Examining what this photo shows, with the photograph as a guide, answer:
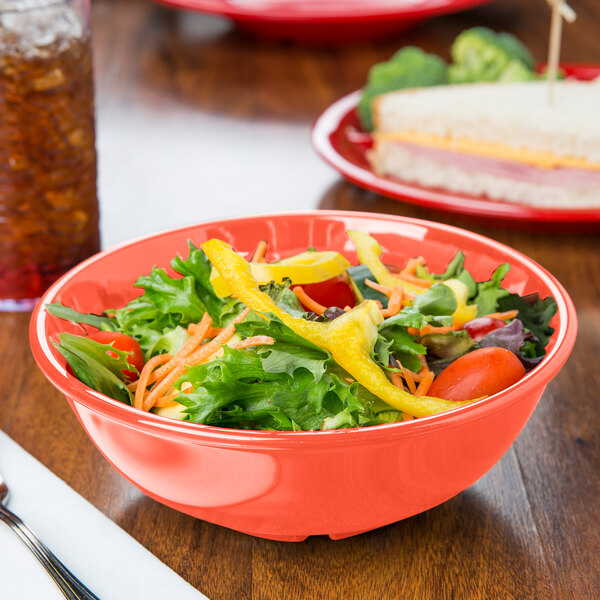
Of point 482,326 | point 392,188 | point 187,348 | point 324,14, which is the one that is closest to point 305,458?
point 187,348

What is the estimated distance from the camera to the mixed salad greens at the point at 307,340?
807mm

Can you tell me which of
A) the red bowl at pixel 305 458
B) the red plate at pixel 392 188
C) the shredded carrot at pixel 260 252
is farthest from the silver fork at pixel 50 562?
the red plate at pixel 392 188

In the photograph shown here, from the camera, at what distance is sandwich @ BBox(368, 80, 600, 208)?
1.76m

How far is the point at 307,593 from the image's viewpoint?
841 millimetres

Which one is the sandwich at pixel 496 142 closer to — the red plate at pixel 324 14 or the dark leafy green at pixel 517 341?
the red plate at pixel 324 14

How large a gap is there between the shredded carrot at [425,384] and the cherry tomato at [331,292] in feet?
0.49

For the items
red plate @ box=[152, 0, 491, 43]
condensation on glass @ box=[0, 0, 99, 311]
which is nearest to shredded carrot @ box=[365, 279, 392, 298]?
condensation on glass @ box=[0, 0, 99, 311]

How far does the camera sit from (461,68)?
2.19 metres

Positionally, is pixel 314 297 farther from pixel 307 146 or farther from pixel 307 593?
pixel 307 146

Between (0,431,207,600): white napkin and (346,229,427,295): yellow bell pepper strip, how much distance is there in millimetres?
422

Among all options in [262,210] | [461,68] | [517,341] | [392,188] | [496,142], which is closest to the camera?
[517,341]

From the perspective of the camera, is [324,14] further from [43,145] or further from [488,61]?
[43,145]

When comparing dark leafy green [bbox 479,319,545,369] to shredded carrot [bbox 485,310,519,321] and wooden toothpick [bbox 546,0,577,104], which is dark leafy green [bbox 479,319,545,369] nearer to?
shredded carrot [bbox 485,310,519,321]

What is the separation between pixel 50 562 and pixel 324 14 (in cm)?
208
